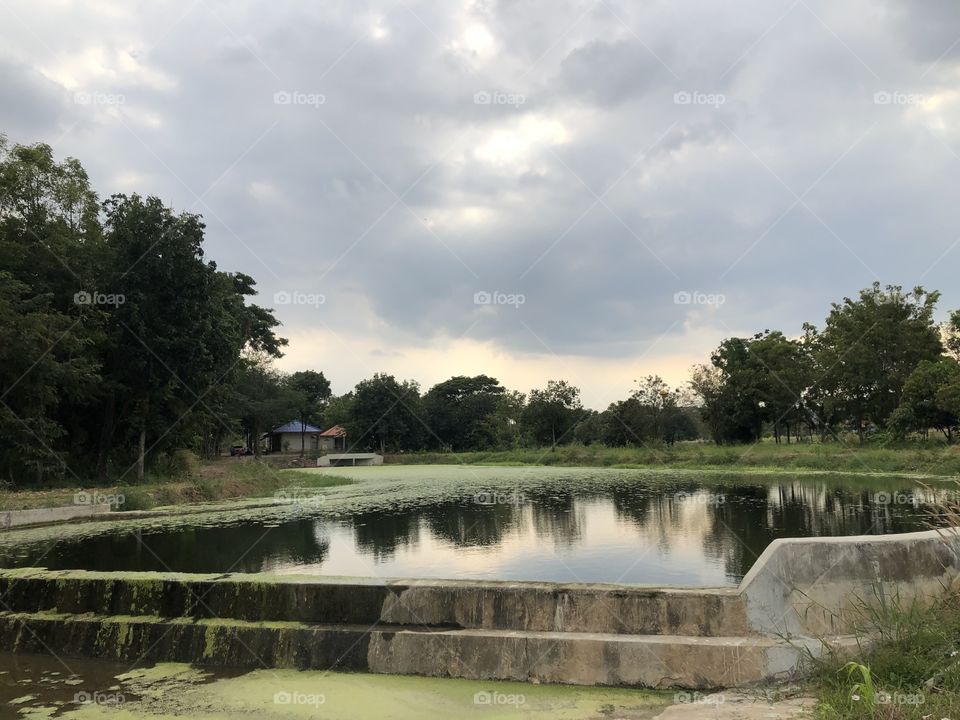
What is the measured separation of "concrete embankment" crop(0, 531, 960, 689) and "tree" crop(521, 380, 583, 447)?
5919 cm

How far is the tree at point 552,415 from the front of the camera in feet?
216

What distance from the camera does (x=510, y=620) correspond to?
20.0 ft

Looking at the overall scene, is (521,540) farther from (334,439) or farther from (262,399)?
(334,439)

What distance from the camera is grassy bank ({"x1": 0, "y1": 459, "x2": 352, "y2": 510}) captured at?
18156mm

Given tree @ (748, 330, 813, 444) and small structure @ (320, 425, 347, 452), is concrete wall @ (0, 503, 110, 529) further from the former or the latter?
small structure @ (320, 425, 347, 452)

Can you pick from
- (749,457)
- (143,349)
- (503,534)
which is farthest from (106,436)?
(749,457)

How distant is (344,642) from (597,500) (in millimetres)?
18709

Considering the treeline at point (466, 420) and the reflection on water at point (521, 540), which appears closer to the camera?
the reflection on water at point (521, 540)

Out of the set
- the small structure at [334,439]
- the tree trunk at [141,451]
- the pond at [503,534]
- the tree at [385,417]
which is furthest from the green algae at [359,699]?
the small structure at [334,439]

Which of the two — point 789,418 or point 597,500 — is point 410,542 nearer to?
point 597,500

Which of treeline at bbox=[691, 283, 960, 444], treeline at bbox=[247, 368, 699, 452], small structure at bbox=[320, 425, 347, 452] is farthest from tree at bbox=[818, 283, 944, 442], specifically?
small structure at bbox=[320, 425, 347, 452]

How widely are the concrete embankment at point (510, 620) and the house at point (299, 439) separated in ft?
203

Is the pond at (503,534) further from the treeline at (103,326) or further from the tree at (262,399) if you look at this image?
the tree at (262,399)

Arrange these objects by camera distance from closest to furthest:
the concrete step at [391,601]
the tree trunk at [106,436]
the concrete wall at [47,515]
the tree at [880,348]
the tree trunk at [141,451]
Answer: the concrete step at [391,601], the concrete wall at [47,515], the tree trunk at [106,436], the tree trunk at [141,451], the tree at [880,348]
